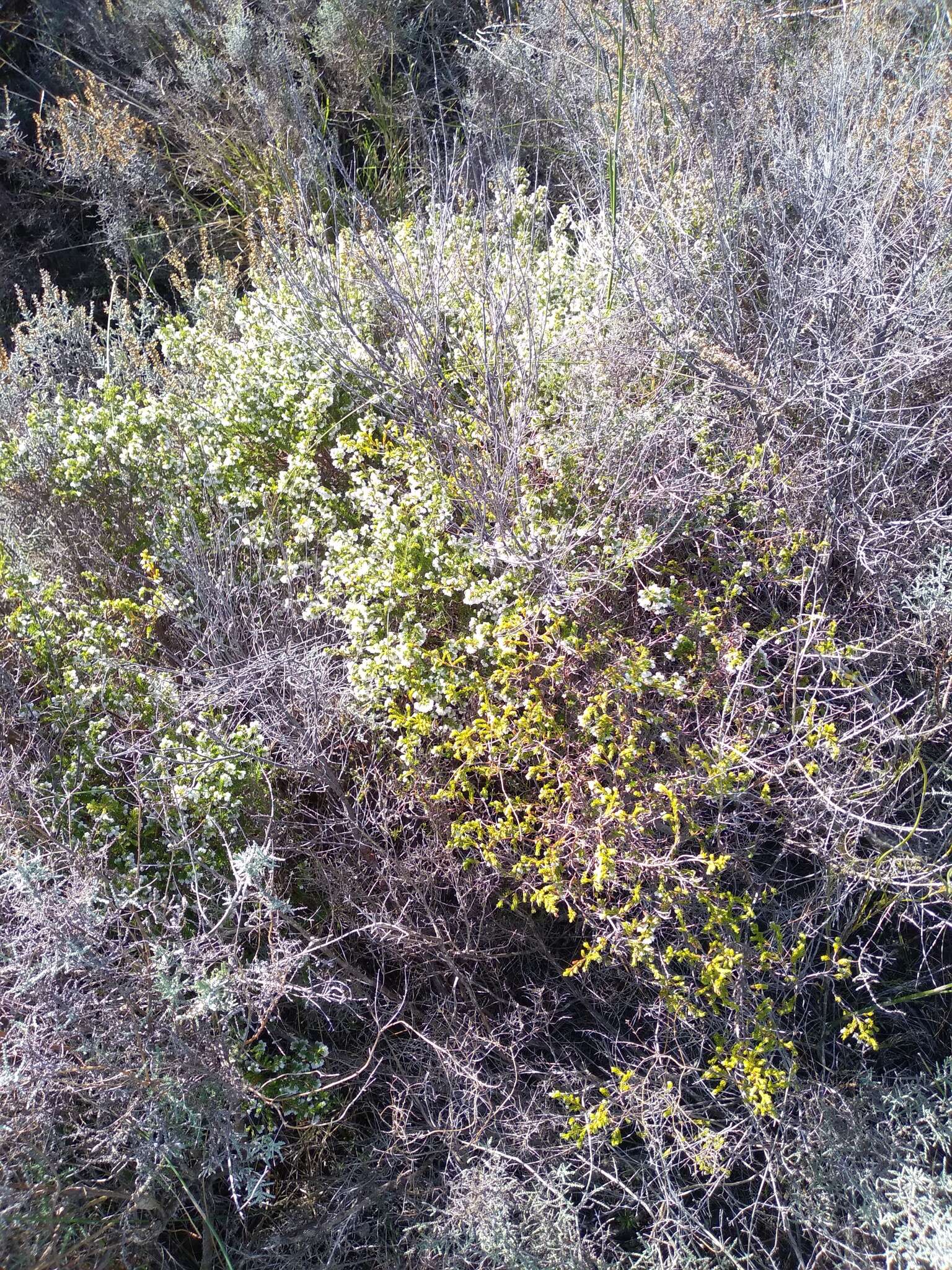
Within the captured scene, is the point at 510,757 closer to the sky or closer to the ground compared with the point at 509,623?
closer to the ground

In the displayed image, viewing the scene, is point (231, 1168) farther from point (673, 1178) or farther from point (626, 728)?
point (626, 728)

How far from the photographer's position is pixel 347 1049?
2500mm

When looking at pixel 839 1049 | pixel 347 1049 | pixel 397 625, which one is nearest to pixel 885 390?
pixel 397 625

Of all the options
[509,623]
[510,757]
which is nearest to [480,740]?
[510,757]

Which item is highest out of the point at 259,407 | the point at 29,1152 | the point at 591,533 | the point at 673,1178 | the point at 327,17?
the point at 327,17

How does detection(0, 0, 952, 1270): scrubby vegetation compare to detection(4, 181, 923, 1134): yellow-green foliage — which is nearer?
detection(0, 0, 952, 1270): scrubby vegetation

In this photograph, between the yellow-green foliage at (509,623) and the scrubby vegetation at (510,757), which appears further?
the yellow-green foliage at (509,623)

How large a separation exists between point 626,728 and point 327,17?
4.02m

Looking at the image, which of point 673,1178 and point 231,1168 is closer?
point 231,1168

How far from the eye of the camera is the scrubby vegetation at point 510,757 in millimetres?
2148

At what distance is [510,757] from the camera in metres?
2.42

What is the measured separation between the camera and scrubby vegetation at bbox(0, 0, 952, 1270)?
2.15 m

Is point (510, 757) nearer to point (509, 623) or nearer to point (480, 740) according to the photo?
point (480, 740)

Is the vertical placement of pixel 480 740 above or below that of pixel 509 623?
below
